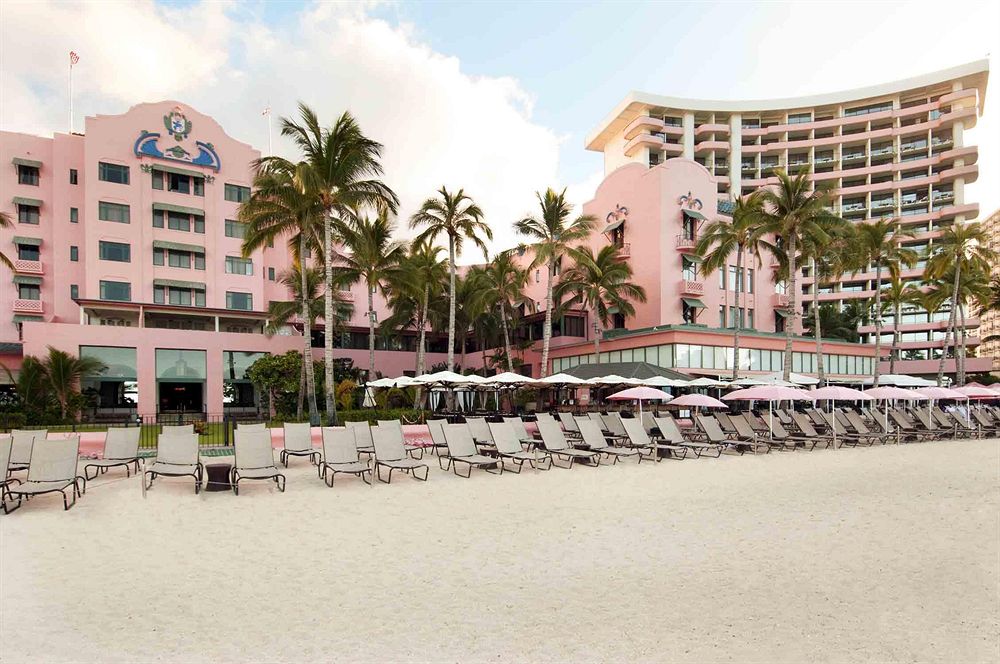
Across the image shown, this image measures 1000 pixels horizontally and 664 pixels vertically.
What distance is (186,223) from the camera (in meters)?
38.6

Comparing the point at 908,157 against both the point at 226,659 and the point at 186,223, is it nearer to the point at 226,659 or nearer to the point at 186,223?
the point at 186,223

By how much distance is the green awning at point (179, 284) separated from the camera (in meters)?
37.2

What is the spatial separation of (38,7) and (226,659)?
3127 cm

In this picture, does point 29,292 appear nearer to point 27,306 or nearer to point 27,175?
point 27,306

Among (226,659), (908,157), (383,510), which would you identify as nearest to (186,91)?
(383,510)

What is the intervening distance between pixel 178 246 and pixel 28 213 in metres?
9.63

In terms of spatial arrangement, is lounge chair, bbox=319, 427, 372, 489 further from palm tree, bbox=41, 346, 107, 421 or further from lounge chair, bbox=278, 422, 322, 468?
palm tree, bbox=41, 346, 107, 421

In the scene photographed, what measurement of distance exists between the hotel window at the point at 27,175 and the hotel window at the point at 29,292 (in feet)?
21.5

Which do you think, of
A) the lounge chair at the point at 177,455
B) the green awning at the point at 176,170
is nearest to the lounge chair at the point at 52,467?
the lounge chair at the point at 177,455

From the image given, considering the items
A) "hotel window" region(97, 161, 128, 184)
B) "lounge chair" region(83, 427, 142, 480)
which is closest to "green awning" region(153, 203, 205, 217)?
"hotel window" region(97, 161, 128, 184)

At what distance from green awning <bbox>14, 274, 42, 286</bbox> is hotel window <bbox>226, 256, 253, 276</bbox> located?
38.2ft

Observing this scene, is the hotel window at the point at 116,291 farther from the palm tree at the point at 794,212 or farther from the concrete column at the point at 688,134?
the concrete column at the point at 688,134

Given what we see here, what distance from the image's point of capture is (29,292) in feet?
123

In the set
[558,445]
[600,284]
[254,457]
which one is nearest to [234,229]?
[600,284]
